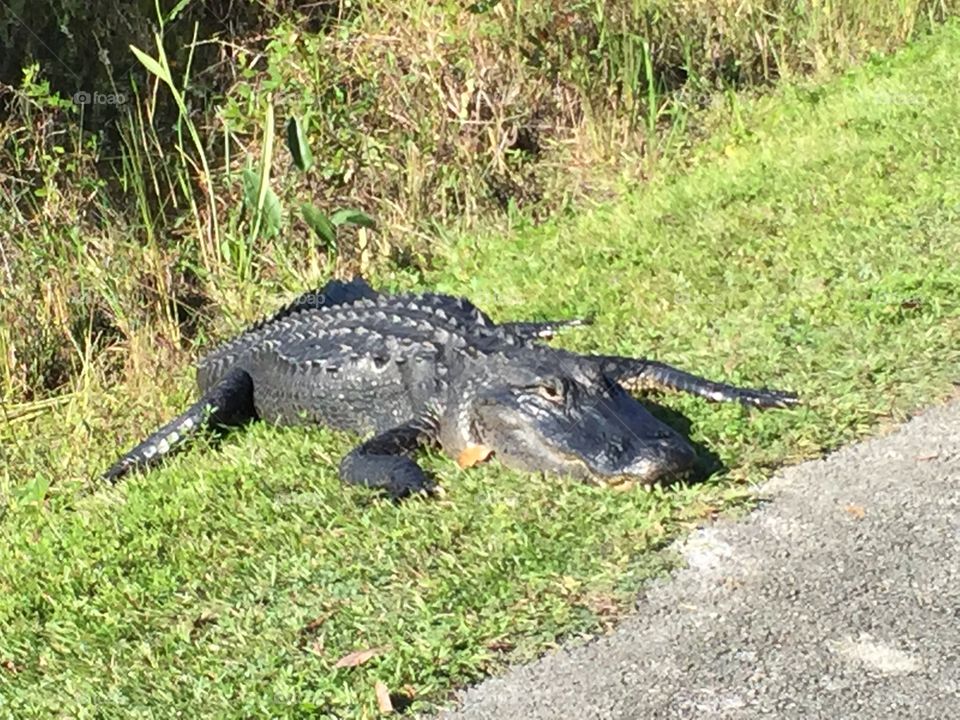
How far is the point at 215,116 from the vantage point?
1010cm

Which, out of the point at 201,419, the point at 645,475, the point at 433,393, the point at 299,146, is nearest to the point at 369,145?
the point at 299,146

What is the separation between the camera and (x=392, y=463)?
4.88 meters

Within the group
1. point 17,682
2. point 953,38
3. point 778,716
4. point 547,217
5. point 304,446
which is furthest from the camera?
point 953,38

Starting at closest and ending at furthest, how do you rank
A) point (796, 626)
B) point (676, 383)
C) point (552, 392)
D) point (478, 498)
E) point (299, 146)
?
point (796, 626)
point (478, 498)
point (552, 392)
point (676, 383)
point (299, 146)

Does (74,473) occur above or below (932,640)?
below

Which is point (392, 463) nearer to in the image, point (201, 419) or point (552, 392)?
point (552, 392)

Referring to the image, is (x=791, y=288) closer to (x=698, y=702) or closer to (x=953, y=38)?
(x=698, y=702)

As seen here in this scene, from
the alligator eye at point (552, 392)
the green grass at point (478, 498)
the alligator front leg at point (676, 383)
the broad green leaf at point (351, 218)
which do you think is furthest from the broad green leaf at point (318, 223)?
the alligator eye at point (552, 392)

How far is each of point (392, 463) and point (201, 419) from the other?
149cm

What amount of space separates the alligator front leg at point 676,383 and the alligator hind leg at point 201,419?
184 cm

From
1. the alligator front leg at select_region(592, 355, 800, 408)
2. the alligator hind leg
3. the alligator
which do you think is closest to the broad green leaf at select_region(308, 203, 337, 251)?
the alligator

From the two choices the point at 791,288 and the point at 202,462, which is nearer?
the point at 202,462

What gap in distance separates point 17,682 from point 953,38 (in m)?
8.14

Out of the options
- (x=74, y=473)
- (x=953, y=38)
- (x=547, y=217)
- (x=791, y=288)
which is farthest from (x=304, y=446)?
(x=953, y=38)
